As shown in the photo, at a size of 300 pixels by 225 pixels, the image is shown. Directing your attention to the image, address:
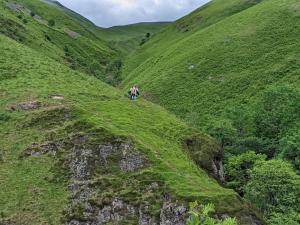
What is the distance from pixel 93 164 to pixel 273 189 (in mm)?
18637

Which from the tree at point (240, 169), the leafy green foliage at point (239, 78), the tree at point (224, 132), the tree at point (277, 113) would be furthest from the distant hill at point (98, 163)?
the tree at point (277, 113)

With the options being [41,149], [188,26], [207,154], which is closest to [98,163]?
[41,149]

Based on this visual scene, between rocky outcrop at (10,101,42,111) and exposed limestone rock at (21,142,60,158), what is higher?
rocky outcrop at (10,101,42,111)

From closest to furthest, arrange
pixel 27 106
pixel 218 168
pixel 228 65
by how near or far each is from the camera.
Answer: pixel 218 168 < pixel 27 106 < pixel 228 65

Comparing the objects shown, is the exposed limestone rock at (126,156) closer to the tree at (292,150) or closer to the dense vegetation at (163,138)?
the dense vegetation at (163,138)

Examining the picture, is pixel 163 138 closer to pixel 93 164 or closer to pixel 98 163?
pixel 98 163

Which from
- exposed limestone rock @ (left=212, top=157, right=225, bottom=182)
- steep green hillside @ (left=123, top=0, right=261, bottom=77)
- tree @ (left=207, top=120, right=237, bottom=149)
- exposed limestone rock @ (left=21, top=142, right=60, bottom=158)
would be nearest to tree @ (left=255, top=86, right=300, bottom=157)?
tree @ (left=207, top=120, right=237, bottom=149)

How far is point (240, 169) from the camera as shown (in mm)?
62500

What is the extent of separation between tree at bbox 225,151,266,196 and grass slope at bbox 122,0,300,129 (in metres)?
25.6

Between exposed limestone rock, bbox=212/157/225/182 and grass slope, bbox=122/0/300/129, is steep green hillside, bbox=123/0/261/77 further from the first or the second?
exposed limestone rock, bbox=212/157/225/182

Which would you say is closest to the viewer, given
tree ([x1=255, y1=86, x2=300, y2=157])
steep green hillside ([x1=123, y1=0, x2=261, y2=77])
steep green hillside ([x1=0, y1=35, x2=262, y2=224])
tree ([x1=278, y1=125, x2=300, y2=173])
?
steep green hillside ([x1=0, y1=35, x2=262, y2=224])

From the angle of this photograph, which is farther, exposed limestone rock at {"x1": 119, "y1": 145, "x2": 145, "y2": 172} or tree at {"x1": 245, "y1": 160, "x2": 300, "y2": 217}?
tree at {"x1": 245, "y1": 160, "x2": 300, "y2": 217}

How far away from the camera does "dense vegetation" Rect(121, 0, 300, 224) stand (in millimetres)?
51781

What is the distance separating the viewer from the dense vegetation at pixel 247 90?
5178 cm
